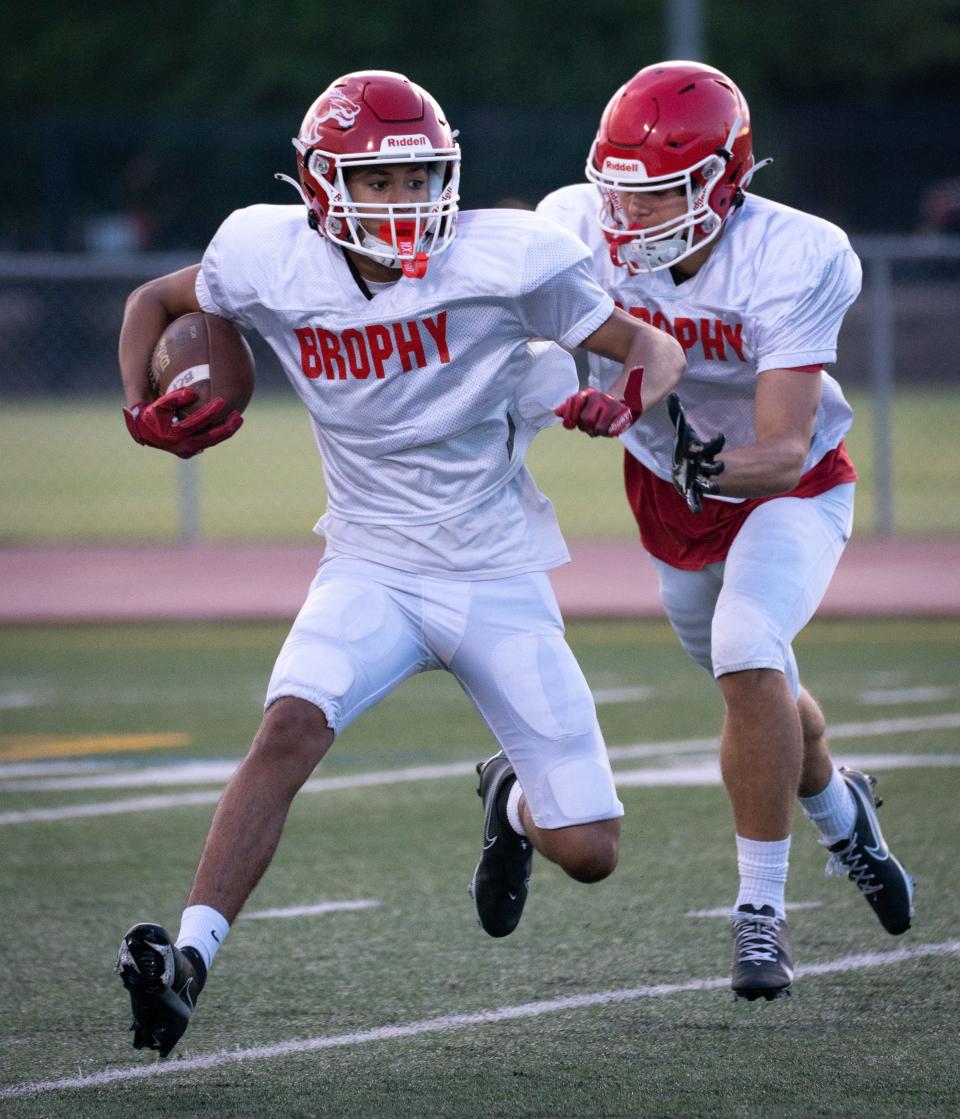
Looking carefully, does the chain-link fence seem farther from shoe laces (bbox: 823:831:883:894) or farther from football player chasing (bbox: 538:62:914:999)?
shoe laces (bbox: 823:831:883:894)

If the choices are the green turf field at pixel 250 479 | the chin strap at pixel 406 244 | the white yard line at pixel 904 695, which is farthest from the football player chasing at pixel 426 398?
the green turf field at pixel 250 479

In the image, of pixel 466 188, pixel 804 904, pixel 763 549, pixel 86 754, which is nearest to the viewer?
pixel 763 549

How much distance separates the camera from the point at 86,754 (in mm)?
7457

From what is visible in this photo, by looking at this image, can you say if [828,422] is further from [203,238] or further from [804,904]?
[203,238]

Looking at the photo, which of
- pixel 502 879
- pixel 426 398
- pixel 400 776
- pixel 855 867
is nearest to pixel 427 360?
pixel 426 398

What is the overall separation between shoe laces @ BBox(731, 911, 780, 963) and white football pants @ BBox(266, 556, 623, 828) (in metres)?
0.34

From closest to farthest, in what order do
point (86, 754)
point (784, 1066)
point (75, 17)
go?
point (784, 1066)
point (86, 754)
point (75, 17)

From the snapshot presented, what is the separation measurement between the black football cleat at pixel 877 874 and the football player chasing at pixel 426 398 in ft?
2.53

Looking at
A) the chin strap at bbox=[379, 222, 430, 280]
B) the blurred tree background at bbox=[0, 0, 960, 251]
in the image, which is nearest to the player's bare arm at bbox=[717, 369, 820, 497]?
the chin strap at bbox=[379, 222, 430, 280]

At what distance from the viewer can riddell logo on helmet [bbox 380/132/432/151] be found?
428 cm

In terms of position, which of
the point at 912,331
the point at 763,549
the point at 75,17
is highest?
the point at 763,549

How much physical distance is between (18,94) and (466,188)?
32.7 ft

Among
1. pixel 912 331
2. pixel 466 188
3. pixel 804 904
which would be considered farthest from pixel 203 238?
pixel 804 904

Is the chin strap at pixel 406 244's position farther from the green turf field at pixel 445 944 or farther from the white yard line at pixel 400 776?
the white yard line at pixel 400 776
